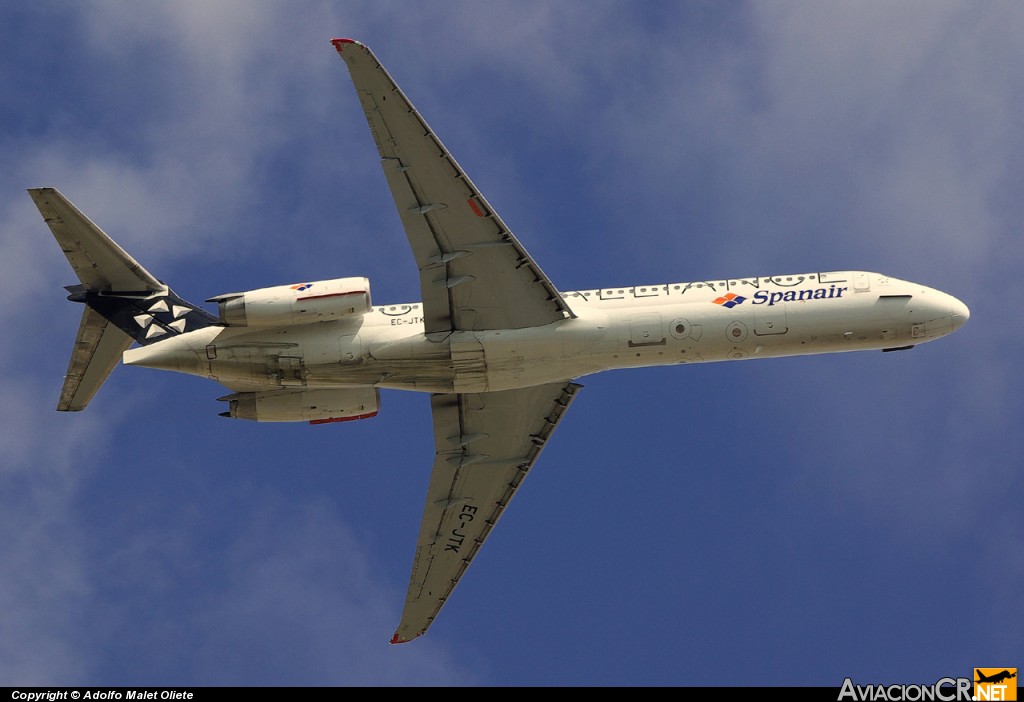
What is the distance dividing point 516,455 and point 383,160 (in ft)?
44.1

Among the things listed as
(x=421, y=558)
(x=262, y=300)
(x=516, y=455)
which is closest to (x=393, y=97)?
(x=262, y=300)

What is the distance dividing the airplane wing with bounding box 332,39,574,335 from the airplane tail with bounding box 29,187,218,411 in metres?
7.80

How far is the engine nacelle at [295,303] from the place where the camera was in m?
41.0

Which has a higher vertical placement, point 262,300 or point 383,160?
point 383,160

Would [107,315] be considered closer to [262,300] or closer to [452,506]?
[262,300]

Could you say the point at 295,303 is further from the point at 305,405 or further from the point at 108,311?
the point at 108,311

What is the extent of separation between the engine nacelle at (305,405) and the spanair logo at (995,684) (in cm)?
2148

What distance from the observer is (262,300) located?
4109 cm

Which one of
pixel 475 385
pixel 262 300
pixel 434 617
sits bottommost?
pixel 434 617

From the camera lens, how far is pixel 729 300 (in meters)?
42.8

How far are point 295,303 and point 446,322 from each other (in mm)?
4959

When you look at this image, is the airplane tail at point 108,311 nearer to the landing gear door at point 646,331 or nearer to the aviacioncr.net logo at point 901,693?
the landing gear door at point 646,331

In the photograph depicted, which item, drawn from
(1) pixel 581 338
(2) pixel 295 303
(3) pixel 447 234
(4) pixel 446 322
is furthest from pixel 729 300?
(2) pixel 295 303

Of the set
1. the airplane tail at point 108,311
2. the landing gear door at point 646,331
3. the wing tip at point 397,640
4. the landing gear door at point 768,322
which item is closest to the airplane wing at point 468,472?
the wing tip at point 397,640
